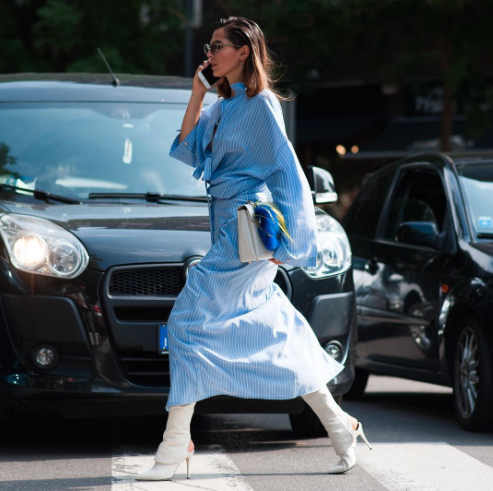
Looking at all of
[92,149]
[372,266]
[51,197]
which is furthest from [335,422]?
[372,266]

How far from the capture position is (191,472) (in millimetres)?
5102

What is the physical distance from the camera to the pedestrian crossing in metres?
4.79

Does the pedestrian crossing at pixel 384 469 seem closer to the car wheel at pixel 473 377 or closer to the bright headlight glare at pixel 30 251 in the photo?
the car wheel at pixel 473 377

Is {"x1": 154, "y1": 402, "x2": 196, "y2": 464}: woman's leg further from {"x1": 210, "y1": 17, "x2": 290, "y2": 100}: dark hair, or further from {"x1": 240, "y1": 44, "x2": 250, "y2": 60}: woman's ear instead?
{"x1": 240, "y1": 44, "x2": 250, "y2": 60}: woman's ear

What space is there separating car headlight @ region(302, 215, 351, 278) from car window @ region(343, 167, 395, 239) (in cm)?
224

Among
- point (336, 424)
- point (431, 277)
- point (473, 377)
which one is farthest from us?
point (431, 277)

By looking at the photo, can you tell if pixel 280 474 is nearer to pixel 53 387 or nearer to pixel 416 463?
pixel 416 463

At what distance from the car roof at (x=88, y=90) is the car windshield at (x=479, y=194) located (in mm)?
1694

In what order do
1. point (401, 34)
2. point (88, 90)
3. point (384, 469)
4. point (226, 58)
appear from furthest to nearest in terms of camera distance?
1. point (401, 34)
2. point (88, 90)
3. point (384, 469)
4. point (226, 58)

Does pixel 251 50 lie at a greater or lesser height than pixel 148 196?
greater

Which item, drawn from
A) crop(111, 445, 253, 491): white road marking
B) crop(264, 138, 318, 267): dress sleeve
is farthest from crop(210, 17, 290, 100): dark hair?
crop(111, 445, 253, 491): white road marking

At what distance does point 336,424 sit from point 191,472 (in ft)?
2.19

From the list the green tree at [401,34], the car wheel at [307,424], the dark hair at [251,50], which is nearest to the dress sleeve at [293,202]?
the dark hair at [251,50]

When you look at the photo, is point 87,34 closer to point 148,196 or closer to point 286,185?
point 148,196
